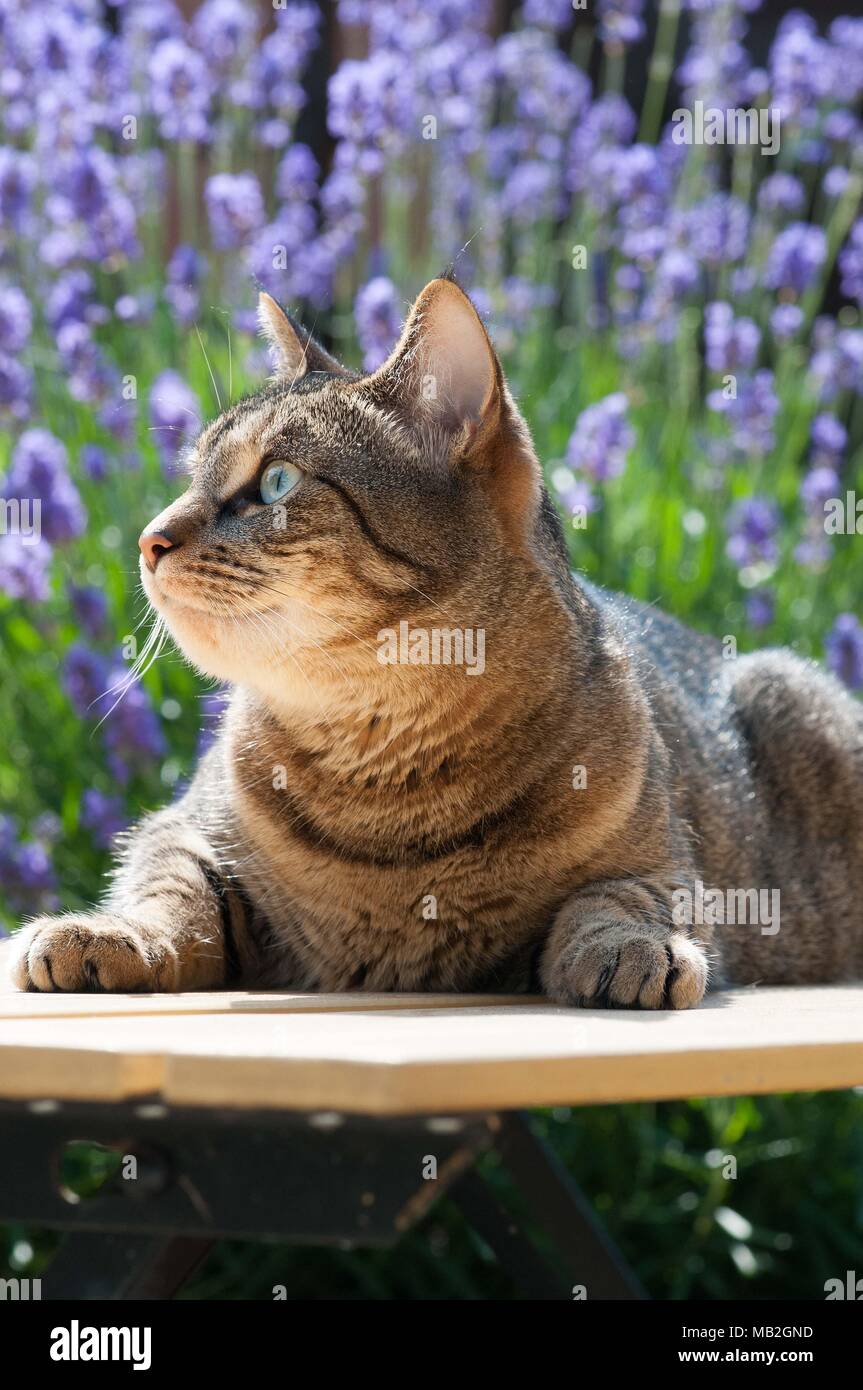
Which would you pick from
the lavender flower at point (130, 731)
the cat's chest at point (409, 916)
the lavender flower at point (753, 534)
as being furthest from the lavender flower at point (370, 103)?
the cat's chest at point (409, 916)

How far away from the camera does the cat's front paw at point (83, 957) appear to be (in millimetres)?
1543

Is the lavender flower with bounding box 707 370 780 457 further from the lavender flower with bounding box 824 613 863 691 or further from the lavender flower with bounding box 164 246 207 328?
the lavender flower with bounding box 164 246 207 328

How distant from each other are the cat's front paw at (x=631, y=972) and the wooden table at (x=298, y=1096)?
11 cm

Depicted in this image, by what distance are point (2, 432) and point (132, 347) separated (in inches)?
15.2

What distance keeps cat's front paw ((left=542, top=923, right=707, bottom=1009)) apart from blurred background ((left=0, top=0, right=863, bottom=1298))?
105 cm

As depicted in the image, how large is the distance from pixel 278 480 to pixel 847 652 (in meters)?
1.33

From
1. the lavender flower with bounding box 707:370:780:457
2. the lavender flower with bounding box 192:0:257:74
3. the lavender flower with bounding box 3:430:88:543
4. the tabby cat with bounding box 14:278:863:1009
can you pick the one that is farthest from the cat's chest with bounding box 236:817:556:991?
the lavender flower with bounding box 192:0:257:74

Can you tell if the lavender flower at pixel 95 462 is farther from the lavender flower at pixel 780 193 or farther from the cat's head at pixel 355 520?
the lavender flower at pixel 780 193

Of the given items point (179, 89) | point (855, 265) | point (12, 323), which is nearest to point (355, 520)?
point (12, 323)

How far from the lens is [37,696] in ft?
9.14

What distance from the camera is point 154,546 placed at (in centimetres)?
170

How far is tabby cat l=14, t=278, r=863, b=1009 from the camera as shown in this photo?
5.51 ft

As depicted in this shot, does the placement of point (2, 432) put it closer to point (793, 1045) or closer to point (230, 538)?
point (230, 538)
